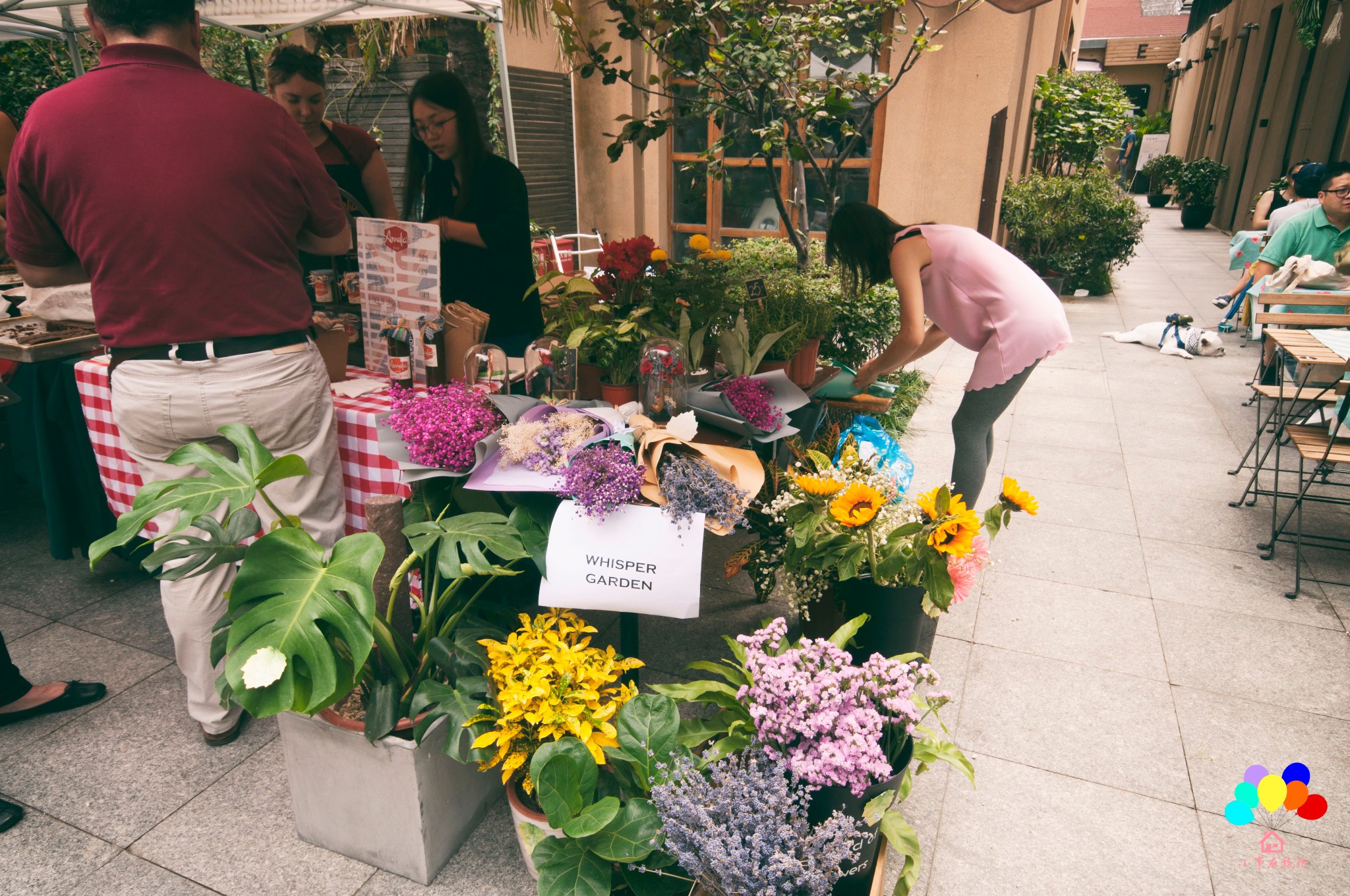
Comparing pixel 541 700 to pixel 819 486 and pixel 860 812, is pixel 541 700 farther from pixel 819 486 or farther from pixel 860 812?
pixel 819 486

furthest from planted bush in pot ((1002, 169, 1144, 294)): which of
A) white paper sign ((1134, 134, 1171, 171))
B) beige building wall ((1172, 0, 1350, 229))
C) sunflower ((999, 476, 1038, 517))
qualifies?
white paper sign ((1134, 134, 1171, 171))

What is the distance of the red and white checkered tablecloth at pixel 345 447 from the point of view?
8.02 feet

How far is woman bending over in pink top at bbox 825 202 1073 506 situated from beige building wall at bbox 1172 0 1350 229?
1082cm

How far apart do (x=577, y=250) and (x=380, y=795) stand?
6245mm

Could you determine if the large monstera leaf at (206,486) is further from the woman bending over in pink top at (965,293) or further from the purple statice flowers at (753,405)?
the woman bending over in pink top at (965,293)

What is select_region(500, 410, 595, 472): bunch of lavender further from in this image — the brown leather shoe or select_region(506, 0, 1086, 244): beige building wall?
Result: select_region(506, 0, 1086, 244): beige building wall

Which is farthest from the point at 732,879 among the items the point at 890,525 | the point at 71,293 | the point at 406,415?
the point at 71,293

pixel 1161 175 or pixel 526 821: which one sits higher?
pixel 1161 175

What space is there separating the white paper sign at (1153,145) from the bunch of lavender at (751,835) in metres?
30.8

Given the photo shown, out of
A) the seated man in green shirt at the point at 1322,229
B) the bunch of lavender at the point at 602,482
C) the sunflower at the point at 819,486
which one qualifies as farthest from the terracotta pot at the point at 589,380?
the seated man in green shirt at the point at 1322,229

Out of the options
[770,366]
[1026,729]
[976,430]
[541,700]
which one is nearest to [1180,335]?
[976,430]

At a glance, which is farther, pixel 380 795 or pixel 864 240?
pixel 864 240

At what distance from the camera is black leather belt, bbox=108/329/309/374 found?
2035mm

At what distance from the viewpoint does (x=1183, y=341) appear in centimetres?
720
